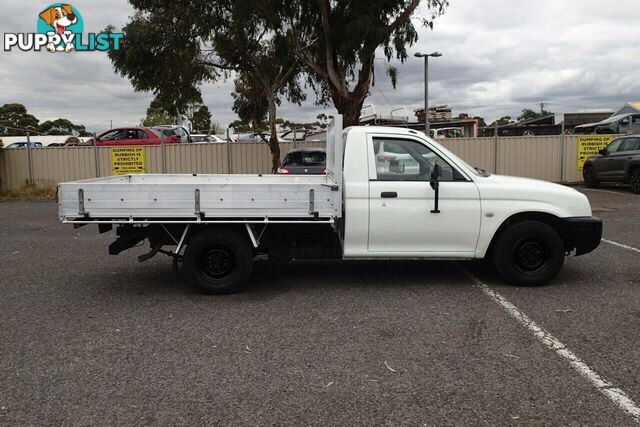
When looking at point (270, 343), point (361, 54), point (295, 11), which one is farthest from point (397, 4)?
point (270, 343)

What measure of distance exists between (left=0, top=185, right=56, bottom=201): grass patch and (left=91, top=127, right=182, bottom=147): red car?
2.44 metres

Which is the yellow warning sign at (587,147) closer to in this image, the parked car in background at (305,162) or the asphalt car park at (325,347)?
the parked car in background at (305,162)

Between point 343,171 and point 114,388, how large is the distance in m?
3.22

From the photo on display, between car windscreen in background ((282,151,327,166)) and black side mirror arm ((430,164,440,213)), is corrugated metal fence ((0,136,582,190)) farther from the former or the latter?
black side mirror arm ((430,164,440,213))

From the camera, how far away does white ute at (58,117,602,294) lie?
5812 millimetres

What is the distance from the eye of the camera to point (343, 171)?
591 centimetres

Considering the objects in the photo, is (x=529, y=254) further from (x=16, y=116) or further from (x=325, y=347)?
(x=16, y=116)

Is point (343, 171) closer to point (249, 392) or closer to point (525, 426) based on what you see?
point (249, 392)

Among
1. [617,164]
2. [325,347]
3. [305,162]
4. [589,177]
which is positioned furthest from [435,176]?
[589,177]

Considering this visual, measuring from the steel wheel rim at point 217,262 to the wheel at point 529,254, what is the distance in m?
2.94

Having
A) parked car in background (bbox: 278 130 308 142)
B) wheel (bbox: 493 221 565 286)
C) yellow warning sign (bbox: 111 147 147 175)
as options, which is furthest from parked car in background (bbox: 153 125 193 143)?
wheel (bbox: 493 221 565 286)

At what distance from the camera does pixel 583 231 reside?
5.96 meters

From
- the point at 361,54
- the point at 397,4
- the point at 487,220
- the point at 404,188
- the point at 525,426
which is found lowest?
the point at 525,426

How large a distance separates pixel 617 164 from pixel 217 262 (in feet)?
46.3
